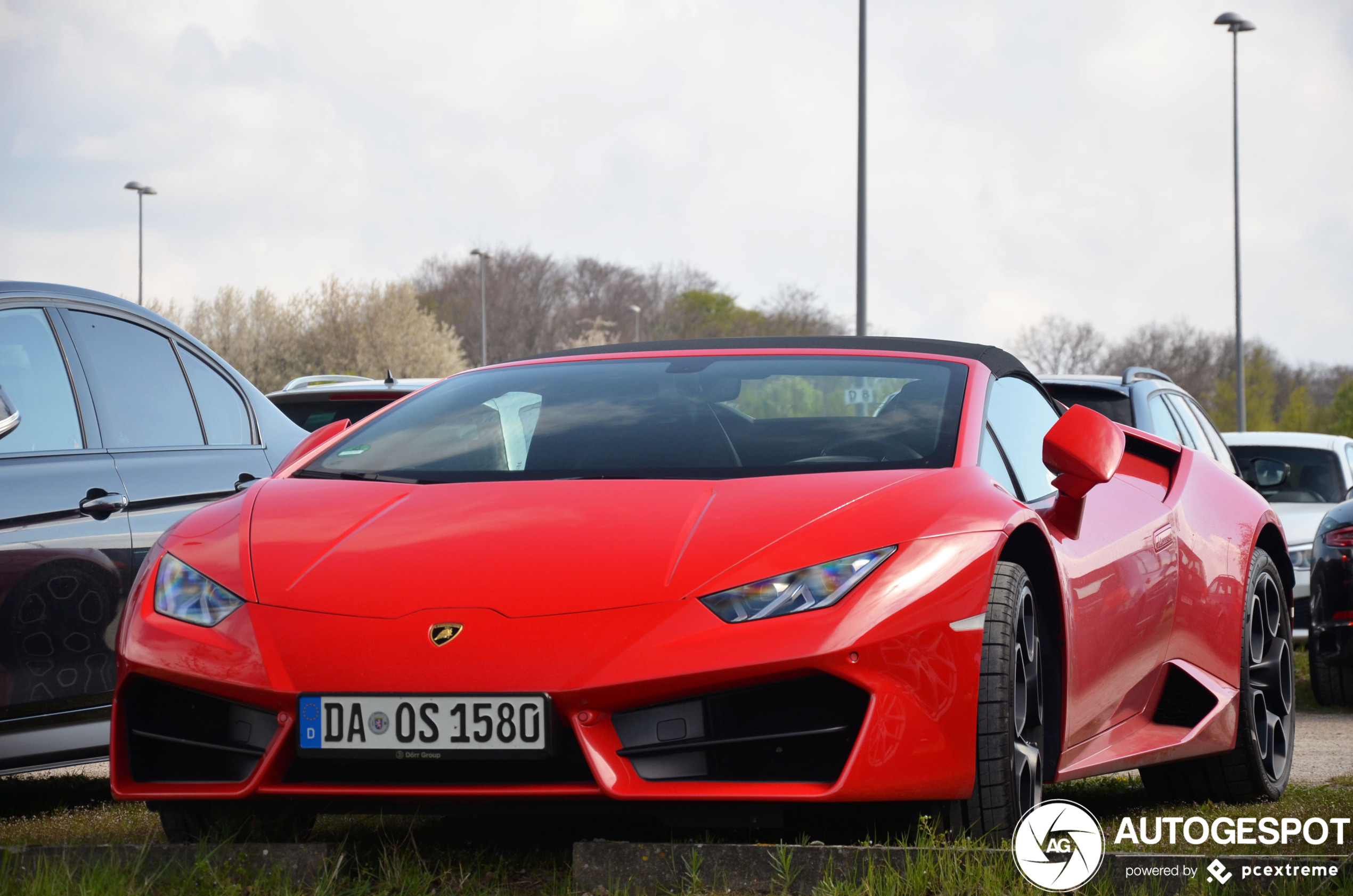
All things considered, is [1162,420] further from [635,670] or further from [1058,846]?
[635,670]

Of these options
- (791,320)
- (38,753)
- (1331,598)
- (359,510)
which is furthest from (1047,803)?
(791,320)

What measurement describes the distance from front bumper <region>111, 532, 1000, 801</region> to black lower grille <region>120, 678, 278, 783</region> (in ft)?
0.14

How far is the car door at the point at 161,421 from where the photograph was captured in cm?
522

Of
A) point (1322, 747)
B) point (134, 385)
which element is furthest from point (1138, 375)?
point (134, 385)

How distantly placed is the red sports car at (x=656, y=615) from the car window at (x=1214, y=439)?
5.55 meters

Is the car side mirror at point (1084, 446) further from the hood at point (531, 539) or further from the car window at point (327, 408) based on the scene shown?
the car window at point (327, 408)

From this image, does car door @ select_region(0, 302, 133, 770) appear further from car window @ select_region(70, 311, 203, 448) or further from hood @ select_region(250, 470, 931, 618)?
hood @ select_region(250, 470, 931, 618)

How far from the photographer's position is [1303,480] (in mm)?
13086

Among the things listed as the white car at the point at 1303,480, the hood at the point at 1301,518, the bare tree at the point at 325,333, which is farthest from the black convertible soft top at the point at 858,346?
the bare tree at the point at 325,333

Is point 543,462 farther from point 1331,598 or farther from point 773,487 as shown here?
point 1331,598

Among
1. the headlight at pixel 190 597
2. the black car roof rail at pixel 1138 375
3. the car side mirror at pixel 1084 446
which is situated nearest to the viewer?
the headlight at pixel 190 597

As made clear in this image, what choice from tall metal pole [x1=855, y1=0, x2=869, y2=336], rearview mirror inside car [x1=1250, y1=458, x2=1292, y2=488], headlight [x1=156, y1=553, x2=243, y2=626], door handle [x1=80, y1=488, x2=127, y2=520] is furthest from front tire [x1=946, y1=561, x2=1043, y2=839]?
tall metal pole [x1=855, y1=0, x2=869, y2=336]

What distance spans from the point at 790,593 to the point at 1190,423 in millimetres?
6855

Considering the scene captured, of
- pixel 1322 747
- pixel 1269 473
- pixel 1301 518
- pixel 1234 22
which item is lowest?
pixel 1322 747
